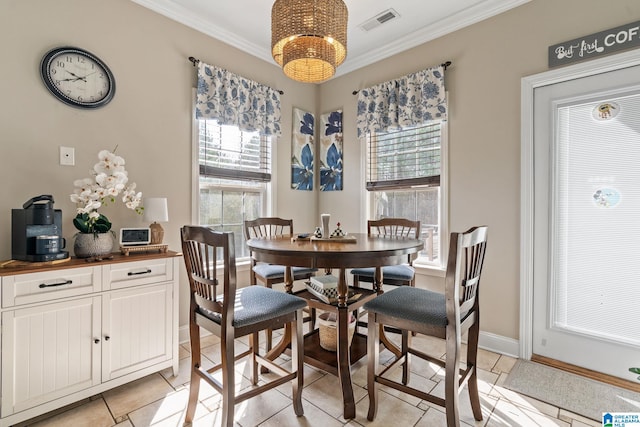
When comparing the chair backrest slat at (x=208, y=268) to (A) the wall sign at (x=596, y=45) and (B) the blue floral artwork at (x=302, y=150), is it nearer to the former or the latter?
(B) the blue floral artwork at (x=302, y=150)

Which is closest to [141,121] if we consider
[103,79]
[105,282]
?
[103,79]

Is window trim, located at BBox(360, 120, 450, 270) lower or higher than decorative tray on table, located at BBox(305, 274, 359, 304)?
higher

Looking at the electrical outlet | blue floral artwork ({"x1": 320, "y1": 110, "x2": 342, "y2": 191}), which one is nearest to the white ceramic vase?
the electrical outlet

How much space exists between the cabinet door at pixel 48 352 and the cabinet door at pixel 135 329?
0.06m

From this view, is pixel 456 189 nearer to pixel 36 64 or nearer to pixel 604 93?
pixel 604 93

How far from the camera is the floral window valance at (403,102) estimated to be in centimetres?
272

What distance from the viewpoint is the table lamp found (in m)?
2.24

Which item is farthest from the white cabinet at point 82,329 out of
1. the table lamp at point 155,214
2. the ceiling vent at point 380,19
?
the ceiling vent at point 380,19

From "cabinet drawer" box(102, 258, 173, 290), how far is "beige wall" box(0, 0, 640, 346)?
525 millimetres

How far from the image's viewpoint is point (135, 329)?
1.95 m

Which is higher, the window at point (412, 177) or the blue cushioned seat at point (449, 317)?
the window at point (412, 177)

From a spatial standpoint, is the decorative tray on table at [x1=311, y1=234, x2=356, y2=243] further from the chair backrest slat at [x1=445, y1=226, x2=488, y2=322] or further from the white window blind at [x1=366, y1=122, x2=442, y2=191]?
the white window blind at [x1=366, y1=122, x2=442, y2=191]

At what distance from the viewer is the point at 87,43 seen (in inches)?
85.0

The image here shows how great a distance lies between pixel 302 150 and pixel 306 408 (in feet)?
8.66
